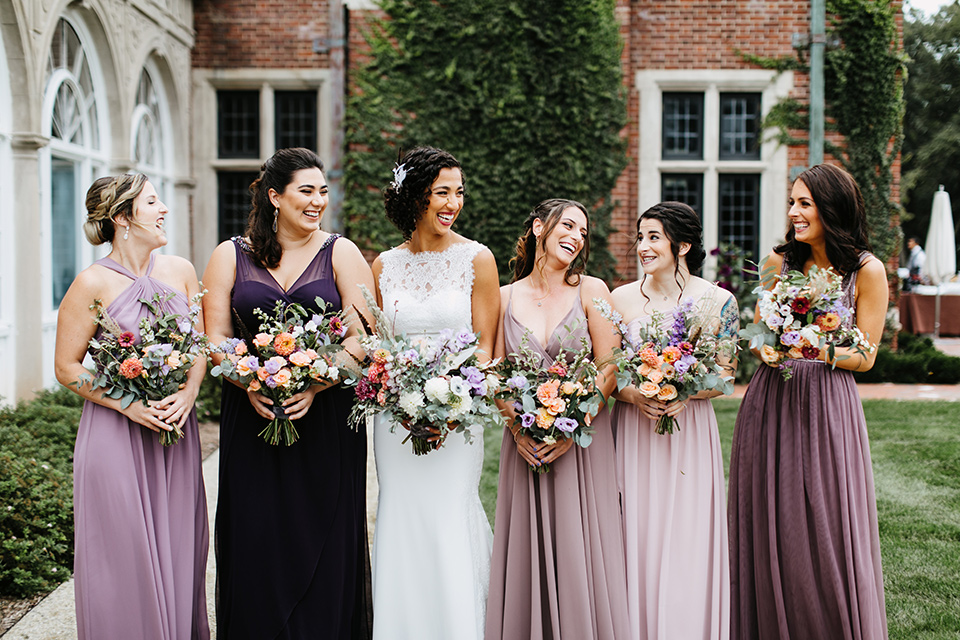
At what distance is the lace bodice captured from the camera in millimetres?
3459

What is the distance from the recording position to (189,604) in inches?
129

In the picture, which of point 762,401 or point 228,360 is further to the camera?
point 762,401

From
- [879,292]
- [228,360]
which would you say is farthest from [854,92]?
[228,360]

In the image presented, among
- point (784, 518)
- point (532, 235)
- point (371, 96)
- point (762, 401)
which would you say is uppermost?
point (371, 96)

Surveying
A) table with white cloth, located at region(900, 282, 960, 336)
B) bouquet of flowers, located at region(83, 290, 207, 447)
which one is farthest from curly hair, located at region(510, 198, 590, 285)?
table with white cloth, located at region(900, 282, 960, 336)

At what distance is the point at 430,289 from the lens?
352 cm

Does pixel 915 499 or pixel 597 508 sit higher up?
pixel 597 508

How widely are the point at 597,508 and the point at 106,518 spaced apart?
204 cm

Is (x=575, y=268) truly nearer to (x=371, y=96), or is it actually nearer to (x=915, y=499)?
(x=915, y=499)

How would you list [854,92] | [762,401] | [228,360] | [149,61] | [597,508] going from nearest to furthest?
[228,360] < [597,508] < [762,401] < [149,61] < [854,92]

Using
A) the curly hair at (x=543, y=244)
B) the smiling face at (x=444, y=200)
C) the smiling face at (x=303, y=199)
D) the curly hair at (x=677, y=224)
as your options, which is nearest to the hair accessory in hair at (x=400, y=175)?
the smiling face at (x=444, y=200)

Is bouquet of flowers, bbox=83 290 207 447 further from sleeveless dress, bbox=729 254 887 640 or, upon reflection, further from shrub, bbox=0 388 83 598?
sleeveless dress, bbox=729 254 887 640

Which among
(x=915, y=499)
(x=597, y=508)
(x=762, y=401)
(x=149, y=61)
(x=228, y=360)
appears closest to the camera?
(x=228, y=360)

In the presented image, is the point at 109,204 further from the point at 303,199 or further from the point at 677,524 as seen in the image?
the point at 677,524
